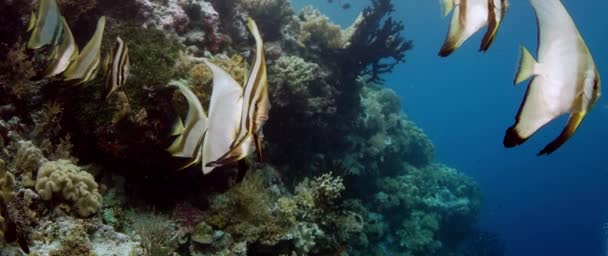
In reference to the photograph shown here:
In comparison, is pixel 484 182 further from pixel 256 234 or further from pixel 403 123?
pixel 256 234

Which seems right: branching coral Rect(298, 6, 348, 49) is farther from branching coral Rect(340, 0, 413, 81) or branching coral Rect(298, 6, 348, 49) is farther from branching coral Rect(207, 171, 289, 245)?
branching coral Rect(207, 171, 289, 245)

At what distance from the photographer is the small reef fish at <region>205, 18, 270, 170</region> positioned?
54.8 inches

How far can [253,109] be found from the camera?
4.75 ft

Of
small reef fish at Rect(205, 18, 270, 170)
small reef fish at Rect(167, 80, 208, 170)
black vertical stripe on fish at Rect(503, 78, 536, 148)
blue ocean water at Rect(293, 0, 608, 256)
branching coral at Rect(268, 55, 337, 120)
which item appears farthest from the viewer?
blue ocean water at Rect(293, 0, 608, 256)

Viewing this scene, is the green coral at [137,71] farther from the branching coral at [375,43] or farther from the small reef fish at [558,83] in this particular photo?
the branching coral at [375,43]

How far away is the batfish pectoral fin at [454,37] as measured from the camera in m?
1.53

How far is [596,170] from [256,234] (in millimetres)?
122421

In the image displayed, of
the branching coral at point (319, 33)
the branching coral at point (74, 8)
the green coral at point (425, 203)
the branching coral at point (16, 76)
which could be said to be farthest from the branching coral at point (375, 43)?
the branching coral at point (16, 76)

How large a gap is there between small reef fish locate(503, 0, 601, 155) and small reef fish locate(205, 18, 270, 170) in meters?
0.81

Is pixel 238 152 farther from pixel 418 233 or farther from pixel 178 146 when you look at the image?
pixel 418 233

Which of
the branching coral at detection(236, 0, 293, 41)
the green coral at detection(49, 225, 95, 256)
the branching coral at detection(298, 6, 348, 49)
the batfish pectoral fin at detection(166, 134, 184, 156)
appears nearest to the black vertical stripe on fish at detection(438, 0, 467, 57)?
the batfish pectoral fin at detection(166, 134, 184, 156)

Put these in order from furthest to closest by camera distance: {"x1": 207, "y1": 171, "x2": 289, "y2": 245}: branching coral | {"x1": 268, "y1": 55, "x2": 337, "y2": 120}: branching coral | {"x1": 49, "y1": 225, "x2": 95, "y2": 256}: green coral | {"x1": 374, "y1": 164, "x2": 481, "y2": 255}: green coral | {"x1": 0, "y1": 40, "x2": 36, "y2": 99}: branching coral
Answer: {"x1": 374, "y1": 164, "x2": 481, "y2": 255}: green coral < {"x1": 268, "y1": 55, "x2": 337, "y2": 120}: branching coral < {"x1": 207, "y1": 171, "x2": 289, "y2": 245}: branching coral < {"x1": 0, "y1": 40, "x2": 36, "y2": 99}: branching coral < {"x1": 49, "y1": 225, "x2": 95, "y2": 256}: green coral

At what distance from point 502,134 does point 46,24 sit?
13563 centimetres

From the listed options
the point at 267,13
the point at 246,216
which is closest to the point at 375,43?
the point at 267,13
